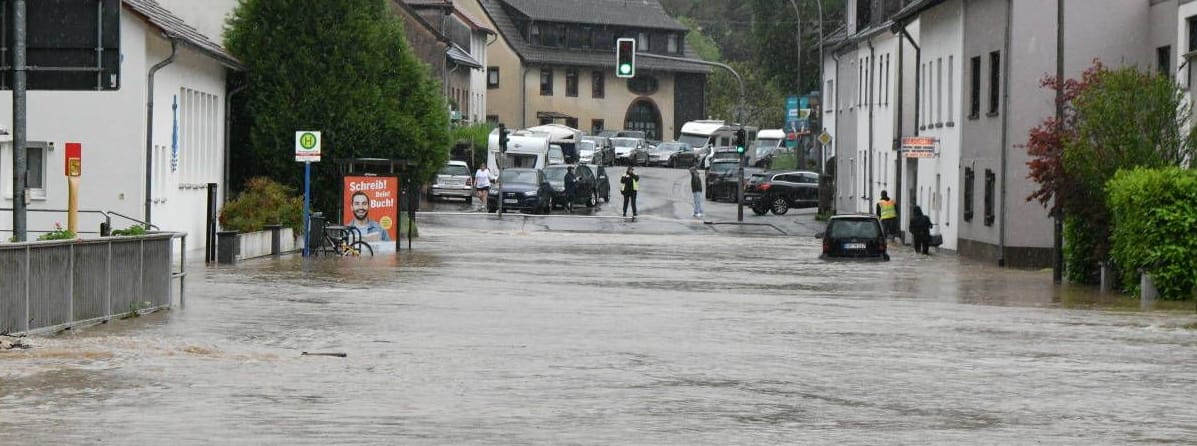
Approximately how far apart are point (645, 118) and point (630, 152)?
94.8 ft

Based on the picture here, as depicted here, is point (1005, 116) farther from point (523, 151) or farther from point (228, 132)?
point (523, 151)

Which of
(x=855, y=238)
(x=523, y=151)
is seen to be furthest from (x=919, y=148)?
(x=523, y=151)

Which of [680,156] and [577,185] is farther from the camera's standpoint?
[680,156]

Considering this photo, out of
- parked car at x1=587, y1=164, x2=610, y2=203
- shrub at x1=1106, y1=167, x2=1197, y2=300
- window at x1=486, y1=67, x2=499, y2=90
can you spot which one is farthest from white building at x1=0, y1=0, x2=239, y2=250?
window at x1=486, y1=67, x2=499, y2=90

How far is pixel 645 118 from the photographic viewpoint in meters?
136

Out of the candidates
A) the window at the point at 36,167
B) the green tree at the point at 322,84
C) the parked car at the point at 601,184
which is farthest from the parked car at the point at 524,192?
the window at the point at 36,167

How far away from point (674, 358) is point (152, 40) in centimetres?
2194

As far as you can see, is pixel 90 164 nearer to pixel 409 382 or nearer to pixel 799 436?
pixel 409 382

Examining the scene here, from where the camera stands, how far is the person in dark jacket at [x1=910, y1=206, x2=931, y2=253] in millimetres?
48938

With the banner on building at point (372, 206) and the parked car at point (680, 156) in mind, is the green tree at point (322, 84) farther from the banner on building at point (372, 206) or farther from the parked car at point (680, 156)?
the parked car at point (680, 156)

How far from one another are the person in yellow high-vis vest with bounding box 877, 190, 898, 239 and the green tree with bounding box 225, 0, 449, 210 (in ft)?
42.1

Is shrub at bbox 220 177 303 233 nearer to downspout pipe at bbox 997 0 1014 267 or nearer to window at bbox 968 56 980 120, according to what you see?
downspout pipe at bbox 997 0 1014 267

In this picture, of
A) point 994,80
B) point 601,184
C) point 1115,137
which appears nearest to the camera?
point 1115,137

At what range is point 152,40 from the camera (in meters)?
37.6
